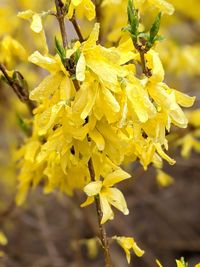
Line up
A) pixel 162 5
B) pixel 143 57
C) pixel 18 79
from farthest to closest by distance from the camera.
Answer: pixel 18 79, pixel 162 5, pixel 143 57

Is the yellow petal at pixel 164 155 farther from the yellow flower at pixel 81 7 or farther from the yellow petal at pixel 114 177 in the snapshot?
the yellow flower at pixel 81 7

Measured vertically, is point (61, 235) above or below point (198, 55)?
below

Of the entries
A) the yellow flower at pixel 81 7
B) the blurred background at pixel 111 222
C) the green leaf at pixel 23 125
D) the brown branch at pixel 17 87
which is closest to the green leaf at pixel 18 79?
the brown branch at pixel 17 87

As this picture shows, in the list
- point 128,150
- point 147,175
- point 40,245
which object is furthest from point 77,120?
point 40,245

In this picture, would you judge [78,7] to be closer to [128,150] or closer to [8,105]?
A: [128,150]

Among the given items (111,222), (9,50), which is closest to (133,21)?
(9,50)

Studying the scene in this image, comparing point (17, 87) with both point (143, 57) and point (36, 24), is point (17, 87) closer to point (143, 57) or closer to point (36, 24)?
point (36, 24)

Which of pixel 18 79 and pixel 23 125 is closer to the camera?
pixel 18 79

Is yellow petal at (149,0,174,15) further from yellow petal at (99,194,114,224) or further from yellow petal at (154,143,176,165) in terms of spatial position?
yellow petal at (99,194,114,224)
